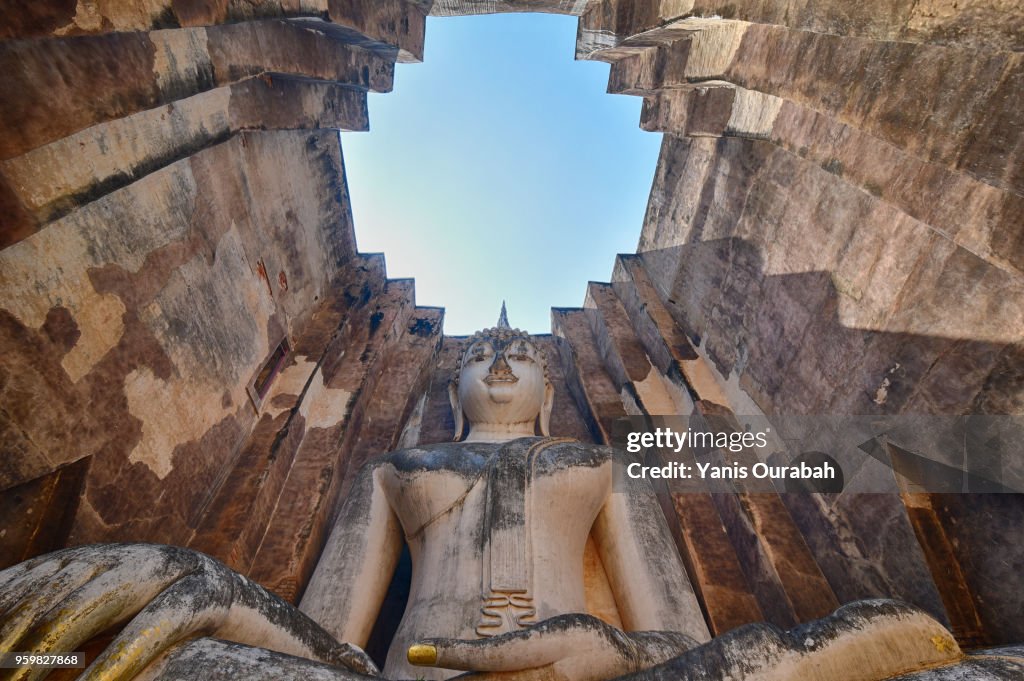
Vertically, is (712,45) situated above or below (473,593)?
above

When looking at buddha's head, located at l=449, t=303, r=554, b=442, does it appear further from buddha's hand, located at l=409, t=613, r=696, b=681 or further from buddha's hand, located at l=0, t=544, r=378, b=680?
buddha's hand, located at l=0, t=544, r=378, b=680

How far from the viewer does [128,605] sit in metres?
1.51

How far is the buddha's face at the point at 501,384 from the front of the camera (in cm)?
431

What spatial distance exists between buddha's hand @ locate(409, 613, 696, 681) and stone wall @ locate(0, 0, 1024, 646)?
6.36ft

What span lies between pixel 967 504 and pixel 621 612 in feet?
6.60

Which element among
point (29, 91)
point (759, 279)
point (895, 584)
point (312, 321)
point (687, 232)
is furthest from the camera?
point (687, 232)

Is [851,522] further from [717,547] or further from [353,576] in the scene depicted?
[353,576]

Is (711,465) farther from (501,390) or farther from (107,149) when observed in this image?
(107,149)

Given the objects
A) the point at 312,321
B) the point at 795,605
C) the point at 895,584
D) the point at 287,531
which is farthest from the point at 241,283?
the point at 895,584

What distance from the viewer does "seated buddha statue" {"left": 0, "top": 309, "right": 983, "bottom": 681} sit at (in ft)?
4.84

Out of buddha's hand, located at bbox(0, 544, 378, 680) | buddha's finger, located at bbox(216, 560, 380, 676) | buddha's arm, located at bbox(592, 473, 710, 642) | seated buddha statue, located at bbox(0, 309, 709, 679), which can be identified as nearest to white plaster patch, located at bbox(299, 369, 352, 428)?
seated buddha statue, located at bbox(0, 309, 709, 679)

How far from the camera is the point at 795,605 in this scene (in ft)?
10.8

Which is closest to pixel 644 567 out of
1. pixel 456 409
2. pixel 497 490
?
pixel 497 490

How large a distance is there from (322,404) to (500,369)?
193 centimetres
